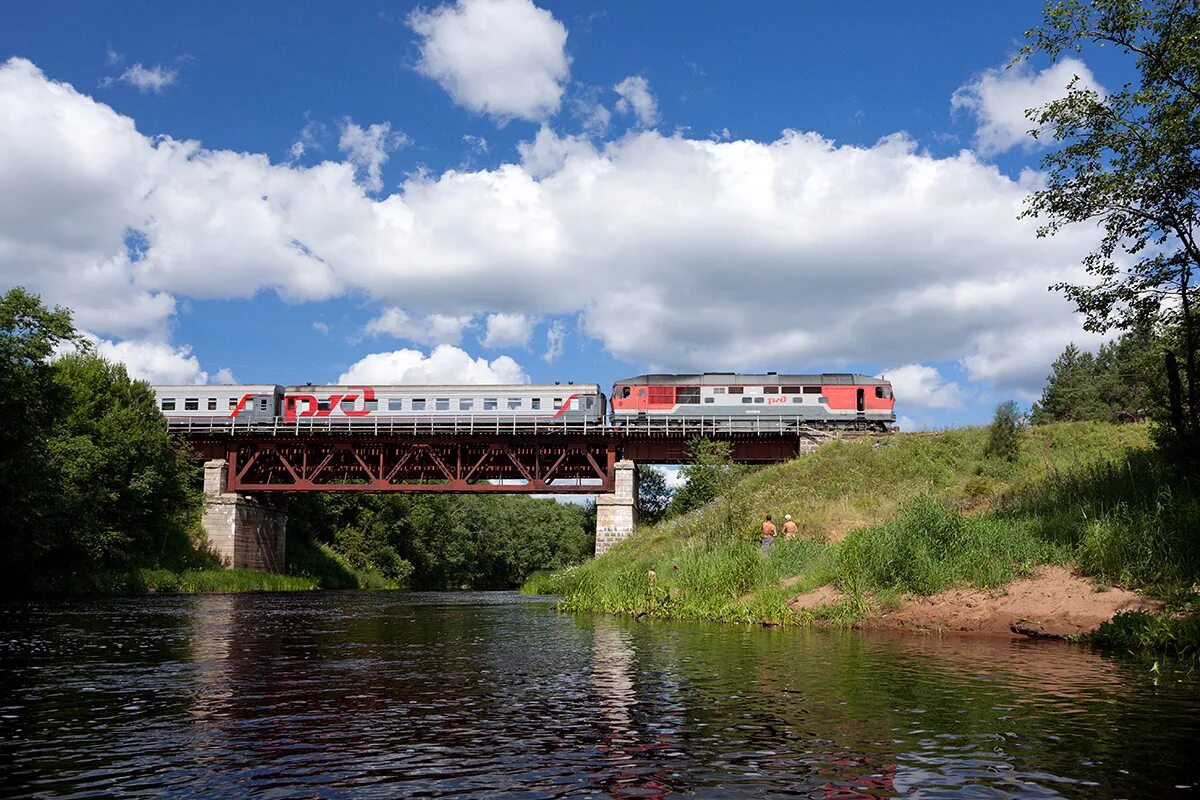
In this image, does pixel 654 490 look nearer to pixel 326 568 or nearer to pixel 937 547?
pixel 326 568

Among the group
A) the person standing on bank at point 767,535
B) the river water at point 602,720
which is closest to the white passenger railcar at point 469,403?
the person standing on bank at point 767,535

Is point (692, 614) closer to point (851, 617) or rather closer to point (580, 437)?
point (851, 617)

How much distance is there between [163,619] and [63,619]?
2497 millimetres

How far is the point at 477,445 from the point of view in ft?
198

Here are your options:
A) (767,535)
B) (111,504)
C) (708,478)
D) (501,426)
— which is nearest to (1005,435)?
(708,478)

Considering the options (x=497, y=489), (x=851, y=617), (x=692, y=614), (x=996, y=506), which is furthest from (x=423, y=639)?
(x=497, y=489)

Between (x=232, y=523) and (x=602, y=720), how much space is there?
58.0 meters

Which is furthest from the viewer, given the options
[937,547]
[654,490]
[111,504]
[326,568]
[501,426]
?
[654,490]

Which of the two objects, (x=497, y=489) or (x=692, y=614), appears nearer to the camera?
(x=692, y=614)

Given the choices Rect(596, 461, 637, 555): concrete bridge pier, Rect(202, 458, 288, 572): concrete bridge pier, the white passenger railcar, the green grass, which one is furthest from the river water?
the green grass

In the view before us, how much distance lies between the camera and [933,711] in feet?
30.7

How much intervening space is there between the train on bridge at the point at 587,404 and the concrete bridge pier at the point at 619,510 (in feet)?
11.3

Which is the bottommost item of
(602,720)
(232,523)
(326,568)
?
(326,568)

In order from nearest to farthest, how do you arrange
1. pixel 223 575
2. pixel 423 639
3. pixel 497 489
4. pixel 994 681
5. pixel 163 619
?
pixel 994 681 < pixel 423 639 < pixel 163 619 < pixel 223 575 < pixel 497 489
